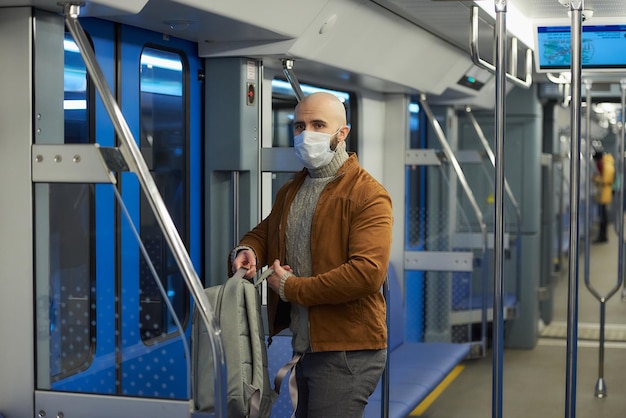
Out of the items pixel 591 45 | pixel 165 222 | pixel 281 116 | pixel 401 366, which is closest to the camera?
pixel 165 222

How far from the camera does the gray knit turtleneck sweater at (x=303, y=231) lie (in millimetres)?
3070

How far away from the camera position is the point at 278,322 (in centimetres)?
318

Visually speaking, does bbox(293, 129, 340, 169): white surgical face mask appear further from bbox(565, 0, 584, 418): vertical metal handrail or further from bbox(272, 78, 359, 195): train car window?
bbox(272, 78, 359, 195): train car window

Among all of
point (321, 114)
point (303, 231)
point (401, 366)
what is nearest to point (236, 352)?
point (303, 231)

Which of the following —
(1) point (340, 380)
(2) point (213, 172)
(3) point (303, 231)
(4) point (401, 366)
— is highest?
(2) point (213, 172)

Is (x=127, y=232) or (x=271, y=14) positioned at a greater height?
(x=271, y=14)

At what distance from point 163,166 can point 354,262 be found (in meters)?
1.63

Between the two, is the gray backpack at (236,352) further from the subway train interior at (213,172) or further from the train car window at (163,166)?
the train car window at (163,166)

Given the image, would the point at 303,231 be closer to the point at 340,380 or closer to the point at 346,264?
the point at 346,264

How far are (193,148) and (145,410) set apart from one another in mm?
1724

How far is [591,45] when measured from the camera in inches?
228

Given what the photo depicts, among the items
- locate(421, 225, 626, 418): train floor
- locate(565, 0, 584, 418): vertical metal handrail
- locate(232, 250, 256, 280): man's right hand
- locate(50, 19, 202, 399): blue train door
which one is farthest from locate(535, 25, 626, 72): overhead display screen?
locate(232, 250, 256, 280): man's right hand

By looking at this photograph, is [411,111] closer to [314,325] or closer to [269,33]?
[269,33]

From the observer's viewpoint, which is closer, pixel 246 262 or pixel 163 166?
pixel 246 262
